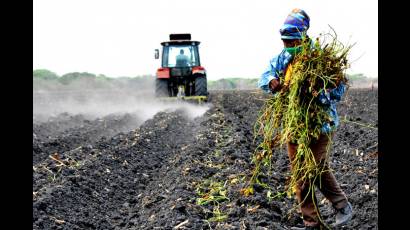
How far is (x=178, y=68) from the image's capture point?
2011 cm

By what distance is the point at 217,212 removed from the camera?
5605mm

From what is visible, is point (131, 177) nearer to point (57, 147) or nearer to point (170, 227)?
point (170, 227)

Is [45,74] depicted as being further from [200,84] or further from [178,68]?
[200,84]

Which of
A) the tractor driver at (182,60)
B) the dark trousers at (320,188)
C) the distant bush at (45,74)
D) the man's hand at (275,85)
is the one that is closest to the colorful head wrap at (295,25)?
the man's hand at (275,85)

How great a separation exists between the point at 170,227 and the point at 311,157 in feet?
4.89

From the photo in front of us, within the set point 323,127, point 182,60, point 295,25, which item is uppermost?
point 182,60

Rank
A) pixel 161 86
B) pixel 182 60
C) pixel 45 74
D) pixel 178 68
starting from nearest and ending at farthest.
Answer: pixel 161 86 < pixel 178 68 < pixel 182 60 < pixel 45 74

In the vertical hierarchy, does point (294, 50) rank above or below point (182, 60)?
below

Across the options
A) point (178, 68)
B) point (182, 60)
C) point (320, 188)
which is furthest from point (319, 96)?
point (182, 60)

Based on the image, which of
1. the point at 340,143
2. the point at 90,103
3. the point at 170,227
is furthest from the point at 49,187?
the point at 90,103

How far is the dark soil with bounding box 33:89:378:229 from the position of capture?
5.62 m

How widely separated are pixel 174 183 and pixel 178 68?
13.2m

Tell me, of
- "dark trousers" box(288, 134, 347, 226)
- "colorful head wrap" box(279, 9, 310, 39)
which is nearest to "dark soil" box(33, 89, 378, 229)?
"dark trousers" box(288, 134, 347, 226)

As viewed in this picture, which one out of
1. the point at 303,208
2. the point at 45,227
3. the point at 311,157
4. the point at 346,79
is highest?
the point at 346,79
